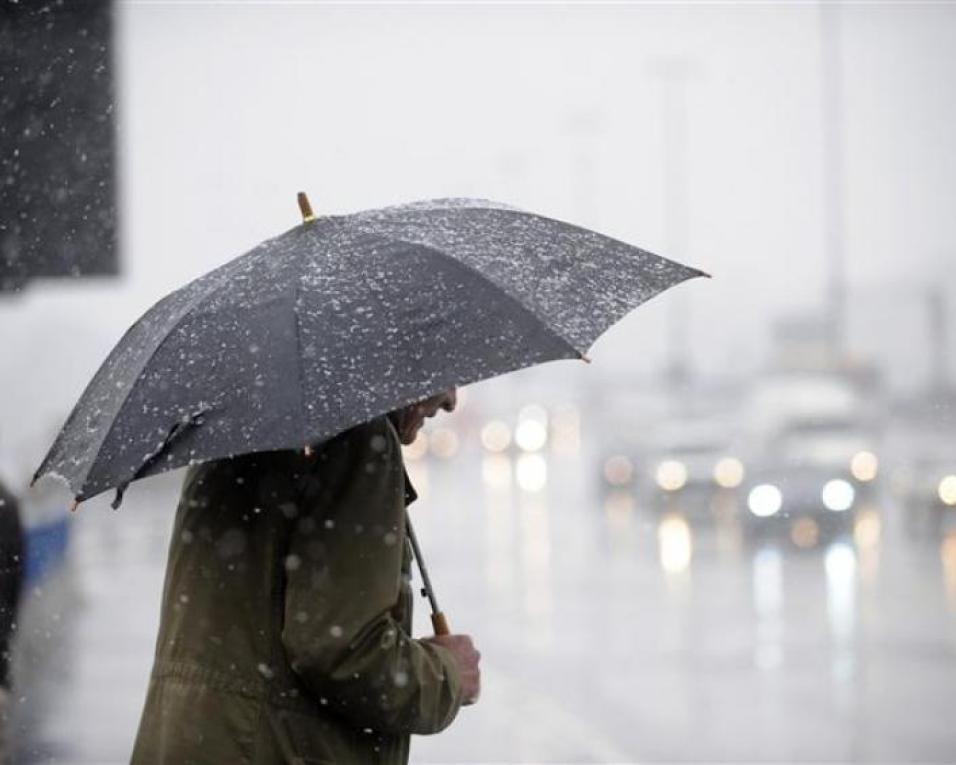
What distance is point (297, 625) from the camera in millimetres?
2768

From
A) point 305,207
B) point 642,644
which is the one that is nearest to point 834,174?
point 642,644

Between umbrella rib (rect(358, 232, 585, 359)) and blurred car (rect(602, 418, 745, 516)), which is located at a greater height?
umbrella rib (rect(358, 232, 585, 359))

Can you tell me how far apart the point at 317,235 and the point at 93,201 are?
4158 millimetres

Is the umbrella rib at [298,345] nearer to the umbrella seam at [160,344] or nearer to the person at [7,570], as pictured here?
the umbrella seam at [160,344]

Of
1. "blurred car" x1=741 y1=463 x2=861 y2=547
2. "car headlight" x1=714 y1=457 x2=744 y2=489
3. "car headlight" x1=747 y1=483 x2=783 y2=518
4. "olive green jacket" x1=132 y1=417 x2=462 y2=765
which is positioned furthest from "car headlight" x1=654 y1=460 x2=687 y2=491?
"olive green jacket" x1=132 y1=417 x2=462 y2=765

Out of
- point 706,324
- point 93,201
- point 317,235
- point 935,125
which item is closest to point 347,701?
point 317,235

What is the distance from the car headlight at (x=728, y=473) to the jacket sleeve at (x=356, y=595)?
23978mm

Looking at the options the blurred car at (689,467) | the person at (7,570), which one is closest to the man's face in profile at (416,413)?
the person at (7,570)

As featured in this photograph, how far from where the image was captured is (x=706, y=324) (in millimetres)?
54594

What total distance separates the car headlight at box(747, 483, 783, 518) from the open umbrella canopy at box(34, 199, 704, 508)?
18.5 metres

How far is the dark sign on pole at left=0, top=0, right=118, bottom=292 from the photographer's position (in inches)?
247

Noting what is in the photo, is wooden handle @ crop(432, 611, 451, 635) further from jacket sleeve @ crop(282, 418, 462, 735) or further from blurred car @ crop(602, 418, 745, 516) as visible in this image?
blurred car @ crop(602, 418, 745, 516)

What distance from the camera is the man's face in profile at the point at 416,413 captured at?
3080 millimetres

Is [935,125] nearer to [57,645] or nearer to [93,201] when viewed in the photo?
[57,645]
